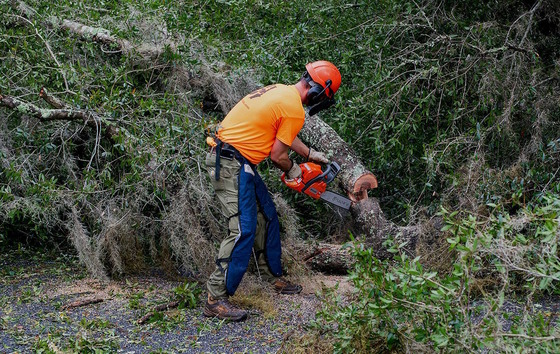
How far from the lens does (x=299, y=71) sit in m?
6.57

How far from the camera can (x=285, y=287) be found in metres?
5.02

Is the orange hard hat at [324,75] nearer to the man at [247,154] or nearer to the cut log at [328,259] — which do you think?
the man at [247,154]

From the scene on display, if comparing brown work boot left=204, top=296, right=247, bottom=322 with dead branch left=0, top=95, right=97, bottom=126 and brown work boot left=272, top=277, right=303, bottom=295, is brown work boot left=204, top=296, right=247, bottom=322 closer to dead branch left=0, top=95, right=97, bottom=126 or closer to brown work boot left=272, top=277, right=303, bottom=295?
brown work boot left=272, top=277, right=303, bottom=295

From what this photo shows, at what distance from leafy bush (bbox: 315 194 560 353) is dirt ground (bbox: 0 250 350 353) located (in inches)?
31.0

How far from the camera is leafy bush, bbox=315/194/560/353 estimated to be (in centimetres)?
276

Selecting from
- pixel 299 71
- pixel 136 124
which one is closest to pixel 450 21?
pixel 299 71

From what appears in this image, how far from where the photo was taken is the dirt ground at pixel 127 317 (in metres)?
3.96

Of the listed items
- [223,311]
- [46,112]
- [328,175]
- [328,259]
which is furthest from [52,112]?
[328,259]

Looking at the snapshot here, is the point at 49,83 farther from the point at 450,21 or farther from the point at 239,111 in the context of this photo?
the point at 450,21

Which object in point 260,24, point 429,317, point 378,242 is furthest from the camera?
point 260,24

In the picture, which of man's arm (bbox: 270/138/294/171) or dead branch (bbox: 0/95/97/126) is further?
dead branch (bbox: 0/95/97/126)

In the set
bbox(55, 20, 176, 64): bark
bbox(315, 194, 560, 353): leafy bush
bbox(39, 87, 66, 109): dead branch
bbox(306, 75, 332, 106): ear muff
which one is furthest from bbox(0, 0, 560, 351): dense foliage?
bbox(315, 194, 560, 353): leafy bush

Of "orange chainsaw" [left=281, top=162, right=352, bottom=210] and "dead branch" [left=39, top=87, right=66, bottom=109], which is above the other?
"dead branch" [left=39, top=87, right=66, bottom=109]

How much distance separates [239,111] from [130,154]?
110 cm
